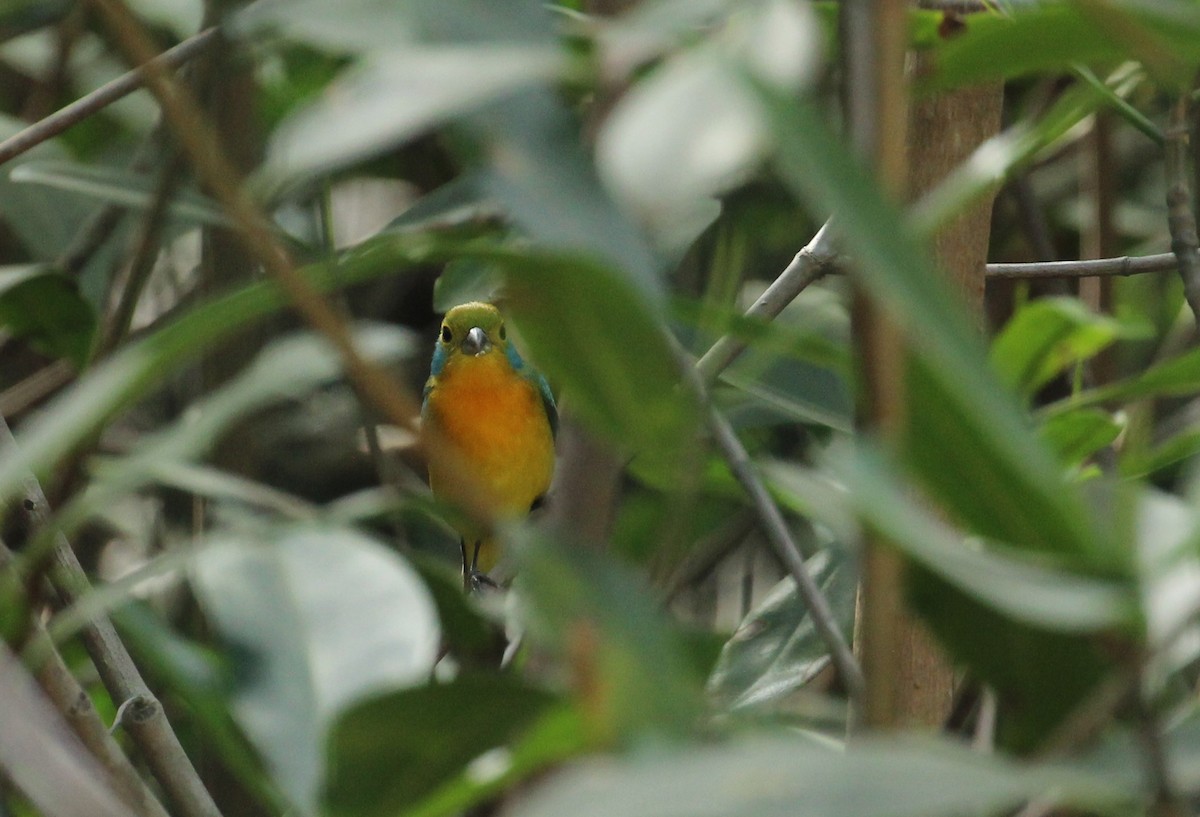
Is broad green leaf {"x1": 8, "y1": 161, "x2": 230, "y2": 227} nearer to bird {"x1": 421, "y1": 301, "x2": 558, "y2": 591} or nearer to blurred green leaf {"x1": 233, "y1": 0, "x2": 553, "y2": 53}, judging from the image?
blurred green leaf {"x1": 233, "y1": 0, "x2": 553, "y2": 53}

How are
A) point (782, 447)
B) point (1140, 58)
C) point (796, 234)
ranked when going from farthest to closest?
point (796, 234) < point (782, 447) < point (1140, 58)

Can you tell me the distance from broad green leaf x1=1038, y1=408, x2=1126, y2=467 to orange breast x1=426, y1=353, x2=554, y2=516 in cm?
249

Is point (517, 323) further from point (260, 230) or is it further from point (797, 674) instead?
point (797, 674)

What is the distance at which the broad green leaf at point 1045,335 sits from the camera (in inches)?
33.7

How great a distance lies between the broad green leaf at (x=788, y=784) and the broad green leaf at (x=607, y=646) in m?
0.05

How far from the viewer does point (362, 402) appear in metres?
1.94

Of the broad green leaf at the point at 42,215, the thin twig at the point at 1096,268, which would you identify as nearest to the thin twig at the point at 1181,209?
the thin twig at the point at 1096,268

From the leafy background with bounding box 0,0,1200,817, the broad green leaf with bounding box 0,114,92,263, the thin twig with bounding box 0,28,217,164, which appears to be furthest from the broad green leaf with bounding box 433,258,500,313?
the broad green leaf with bounding box 0,114,92,263

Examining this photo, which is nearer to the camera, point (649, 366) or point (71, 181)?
point (649, 366)

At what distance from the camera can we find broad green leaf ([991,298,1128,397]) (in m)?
0.86

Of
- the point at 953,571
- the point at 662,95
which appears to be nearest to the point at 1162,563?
the point at 953,571

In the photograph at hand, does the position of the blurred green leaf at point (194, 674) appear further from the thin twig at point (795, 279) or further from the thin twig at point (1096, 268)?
the thin twig at point (1096, 268)

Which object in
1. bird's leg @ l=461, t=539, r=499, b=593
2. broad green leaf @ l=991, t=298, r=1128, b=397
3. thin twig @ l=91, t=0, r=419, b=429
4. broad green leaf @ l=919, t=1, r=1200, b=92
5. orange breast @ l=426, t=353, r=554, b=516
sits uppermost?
broad green leaf @ l=919, t=1, r=1200, b=92

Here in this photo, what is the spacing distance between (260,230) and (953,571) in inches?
10.4
